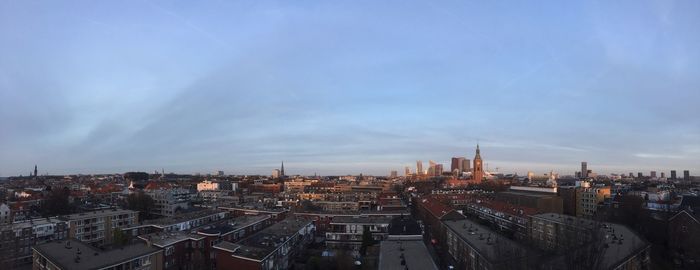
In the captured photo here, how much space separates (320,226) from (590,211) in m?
24.9

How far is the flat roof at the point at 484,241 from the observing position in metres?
11.1

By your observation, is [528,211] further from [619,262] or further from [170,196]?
[170,196]

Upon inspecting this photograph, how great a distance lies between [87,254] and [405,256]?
11.7 m

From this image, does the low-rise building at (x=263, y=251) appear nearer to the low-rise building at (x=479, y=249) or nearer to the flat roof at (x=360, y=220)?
the flat roof at (x=360, y=220)

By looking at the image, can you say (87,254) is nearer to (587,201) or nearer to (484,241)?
(484,241)

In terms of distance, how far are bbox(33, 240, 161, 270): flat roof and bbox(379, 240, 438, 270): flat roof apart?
30.1 feet

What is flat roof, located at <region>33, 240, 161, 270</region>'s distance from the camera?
1437 centimetres

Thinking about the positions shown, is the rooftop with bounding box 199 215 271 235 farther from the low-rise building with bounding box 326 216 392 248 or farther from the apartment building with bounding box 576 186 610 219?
the apartment building with bounding box 576 186 610 219

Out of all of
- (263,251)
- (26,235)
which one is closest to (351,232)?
(263,251)

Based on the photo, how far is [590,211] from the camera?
3866 cm

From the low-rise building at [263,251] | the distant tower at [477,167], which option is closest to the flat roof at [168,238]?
the low-rise building at [263,251]

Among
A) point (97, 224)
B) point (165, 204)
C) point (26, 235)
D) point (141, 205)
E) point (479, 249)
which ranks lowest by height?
point (165, 204)

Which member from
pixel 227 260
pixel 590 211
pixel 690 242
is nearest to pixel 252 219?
pixel 227 260

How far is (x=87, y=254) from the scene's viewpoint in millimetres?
15719
